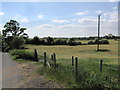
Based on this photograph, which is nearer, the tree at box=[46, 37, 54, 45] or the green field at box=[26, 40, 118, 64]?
the green field at box=[26, 40, 118, 64]

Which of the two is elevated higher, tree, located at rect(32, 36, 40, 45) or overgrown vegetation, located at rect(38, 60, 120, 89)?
tree, located at rect(32, 36, 40, 45)

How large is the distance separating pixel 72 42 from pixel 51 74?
5983 centimetres

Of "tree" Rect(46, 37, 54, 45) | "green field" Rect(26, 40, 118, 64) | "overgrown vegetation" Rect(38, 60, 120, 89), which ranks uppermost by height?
"tree" Rect(46, 37, 54, 45)

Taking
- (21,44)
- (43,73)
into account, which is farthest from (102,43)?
(43,73)

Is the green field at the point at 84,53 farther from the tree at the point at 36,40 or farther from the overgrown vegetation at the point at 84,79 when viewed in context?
the tree at the point at 36,40

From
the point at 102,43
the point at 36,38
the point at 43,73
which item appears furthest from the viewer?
the point at 102,43

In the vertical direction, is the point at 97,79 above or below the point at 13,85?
above

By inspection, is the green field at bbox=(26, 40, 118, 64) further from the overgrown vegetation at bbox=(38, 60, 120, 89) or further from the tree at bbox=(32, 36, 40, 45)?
the tree at bbox=(32, 36, 40, 45)

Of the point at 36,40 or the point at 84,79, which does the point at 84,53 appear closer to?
the point at 36,40

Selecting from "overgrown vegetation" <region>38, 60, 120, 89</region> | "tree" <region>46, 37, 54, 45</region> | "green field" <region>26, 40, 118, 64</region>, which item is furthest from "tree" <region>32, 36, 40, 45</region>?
"overgrown vegetation" <region>38, 60, 120, 89</region>

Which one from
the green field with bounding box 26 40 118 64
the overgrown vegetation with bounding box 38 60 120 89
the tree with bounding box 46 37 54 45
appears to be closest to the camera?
the overgrown vegetation with bounding box 38 60 120 89

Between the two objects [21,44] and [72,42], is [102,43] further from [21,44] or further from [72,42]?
[21,44]

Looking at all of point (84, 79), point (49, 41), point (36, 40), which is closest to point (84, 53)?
point (36, 40)

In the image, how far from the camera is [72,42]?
68.9m
